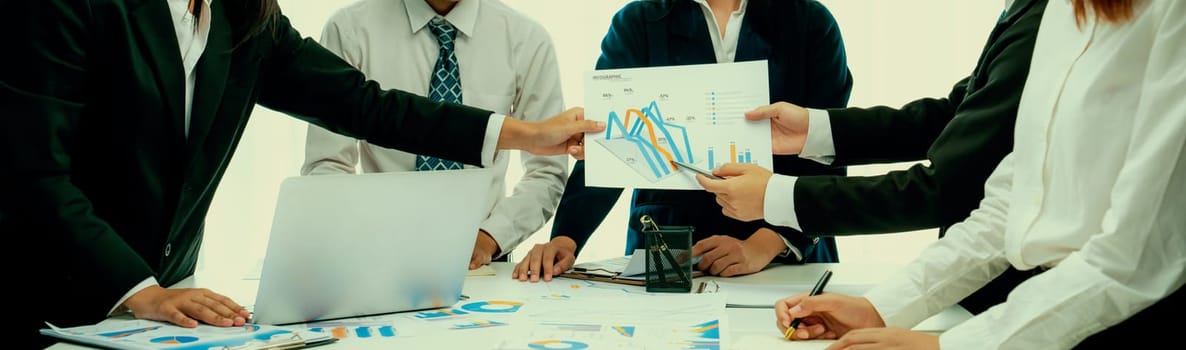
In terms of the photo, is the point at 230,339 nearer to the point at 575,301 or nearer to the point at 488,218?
the point at 575,301

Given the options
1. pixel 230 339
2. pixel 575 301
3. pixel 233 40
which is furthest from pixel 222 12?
pixel 575 301

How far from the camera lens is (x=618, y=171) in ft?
6.04

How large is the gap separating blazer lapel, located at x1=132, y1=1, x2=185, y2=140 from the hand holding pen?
113 centimetres

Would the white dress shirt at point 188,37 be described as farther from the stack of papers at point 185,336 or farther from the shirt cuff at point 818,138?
the shirt cuff at point 818,138

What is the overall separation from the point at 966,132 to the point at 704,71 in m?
0.53

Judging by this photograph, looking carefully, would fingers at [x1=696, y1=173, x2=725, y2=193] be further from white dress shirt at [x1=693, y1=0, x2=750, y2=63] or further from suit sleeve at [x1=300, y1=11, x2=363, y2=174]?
suit sleeve at [x1=300, y1=11, x2=363, y2=174]

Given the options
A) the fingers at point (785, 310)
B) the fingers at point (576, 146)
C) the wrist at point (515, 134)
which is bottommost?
the fingers at point (785, 310)

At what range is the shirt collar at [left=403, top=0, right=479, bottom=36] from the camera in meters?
2.46

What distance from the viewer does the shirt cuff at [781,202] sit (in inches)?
66.8

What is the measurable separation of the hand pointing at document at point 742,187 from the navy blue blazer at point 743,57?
1.62ft

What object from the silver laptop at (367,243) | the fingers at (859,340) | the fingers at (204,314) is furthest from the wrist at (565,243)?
the fingers at (859,340)

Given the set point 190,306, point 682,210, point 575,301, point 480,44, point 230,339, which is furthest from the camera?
point 480,44

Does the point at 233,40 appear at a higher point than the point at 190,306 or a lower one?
higher

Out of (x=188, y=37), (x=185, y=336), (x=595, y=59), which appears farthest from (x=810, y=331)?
(x=595, y=59)
